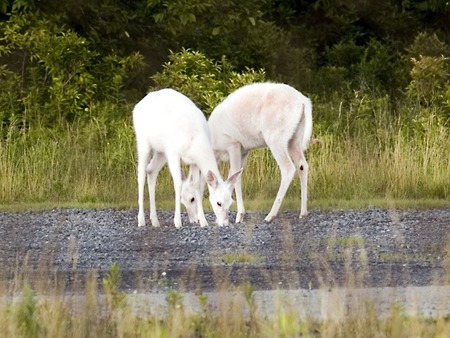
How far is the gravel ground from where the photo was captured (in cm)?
975

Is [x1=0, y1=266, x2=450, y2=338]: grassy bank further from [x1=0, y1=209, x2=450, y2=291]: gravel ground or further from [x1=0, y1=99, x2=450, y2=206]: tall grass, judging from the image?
[x1=0, y1=99, x2=450, y2=206]: tall grass

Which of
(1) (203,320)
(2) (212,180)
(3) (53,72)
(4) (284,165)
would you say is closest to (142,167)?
(2) (212,180)

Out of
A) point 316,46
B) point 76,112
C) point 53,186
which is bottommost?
point 53,186

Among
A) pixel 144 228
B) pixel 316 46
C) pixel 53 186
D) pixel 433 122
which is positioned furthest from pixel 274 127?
pixel 316 46

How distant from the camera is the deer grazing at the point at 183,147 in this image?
45.4 ft

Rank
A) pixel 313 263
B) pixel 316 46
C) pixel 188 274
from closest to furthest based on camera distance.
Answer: pixel 188 274 → pixel 313 263 → pixel 316 46

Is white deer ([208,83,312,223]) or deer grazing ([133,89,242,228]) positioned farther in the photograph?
white deer ([208,83,312,223])

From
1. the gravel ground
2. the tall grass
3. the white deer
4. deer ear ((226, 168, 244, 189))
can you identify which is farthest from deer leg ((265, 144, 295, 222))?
the tall grass

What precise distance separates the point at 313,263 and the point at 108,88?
12343mm

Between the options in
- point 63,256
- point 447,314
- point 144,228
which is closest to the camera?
point 447,314

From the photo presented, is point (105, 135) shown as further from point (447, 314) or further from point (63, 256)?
point (447, 314)

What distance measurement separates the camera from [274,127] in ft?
49.6

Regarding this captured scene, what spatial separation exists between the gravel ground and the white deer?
0.47 meters

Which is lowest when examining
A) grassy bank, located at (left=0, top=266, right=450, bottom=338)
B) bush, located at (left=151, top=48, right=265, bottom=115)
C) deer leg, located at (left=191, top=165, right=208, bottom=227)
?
grassy bank, located at (left=0, top=266, right=450, bottom=338)
